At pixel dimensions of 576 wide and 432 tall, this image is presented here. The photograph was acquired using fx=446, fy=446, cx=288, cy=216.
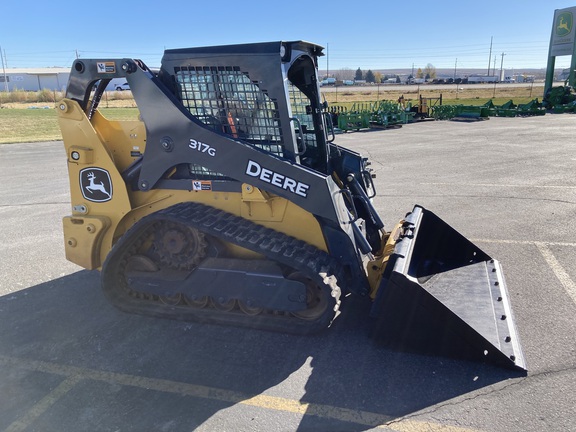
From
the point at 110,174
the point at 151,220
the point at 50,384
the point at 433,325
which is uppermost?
the point at 110,174

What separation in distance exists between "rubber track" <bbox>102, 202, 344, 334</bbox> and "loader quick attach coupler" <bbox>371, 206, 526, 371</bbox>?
0.47 meters

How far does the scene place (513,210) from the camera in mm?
7844

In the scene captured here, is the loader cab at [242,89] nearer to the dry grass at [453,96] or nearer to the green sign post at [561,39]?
the dry grass at [453,96]

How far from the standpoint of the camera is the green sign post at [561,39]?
36.3 metres

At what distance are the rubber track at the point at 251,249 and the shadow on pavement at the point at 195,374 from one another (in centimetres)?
11

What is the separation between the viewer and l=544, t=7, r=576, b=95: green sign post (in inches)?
1431

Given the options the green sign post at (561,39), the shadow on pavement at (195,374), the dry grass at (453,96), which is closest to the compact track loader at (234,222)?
the shadow on pavement at (195,374)

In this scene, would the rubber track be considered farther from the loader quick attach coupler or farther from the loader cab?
the loader cab

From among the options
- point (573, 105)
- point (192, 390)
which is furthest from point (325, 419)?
point (573, 105)

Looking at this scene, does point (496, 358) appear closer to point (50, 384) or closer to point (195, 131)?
point (195, 131)

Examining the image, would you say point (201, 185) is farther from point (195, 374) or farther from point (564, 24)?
point (564, 24)

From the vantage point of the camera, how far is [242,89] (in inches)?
157

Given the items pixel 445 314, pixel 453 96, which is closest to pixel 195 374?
pixel 445 314

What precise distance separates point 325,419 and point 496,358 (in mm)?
1455
